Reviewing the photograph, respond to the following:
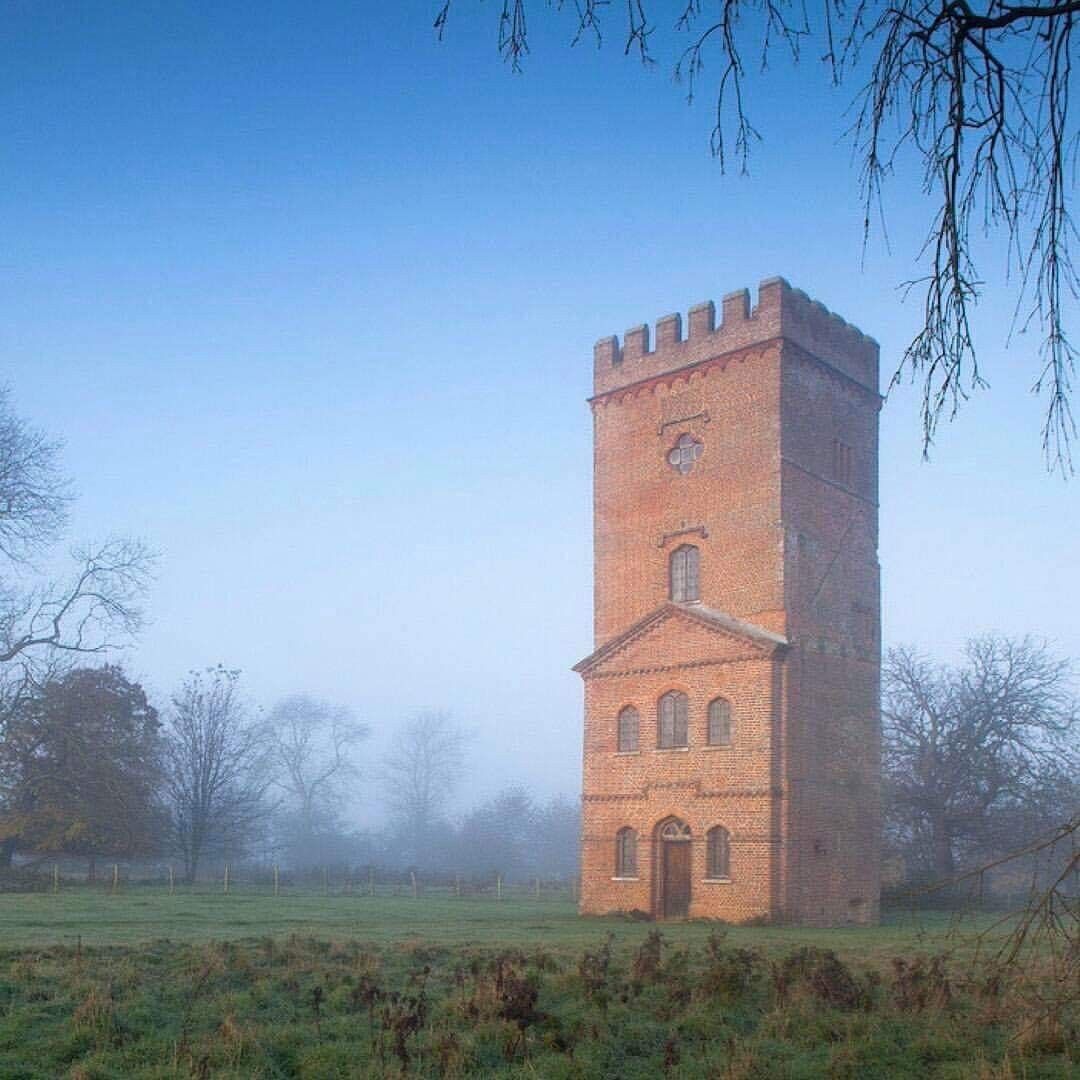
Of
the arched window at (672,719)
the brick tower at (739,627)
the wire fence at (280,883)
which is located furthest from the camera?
the wire fence at (280,883)

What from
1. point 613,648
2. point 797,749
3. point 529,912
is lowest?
point 529,912

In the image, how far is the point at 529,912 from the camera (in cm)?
3462

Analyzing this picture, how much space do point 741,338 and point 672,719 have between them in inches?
407

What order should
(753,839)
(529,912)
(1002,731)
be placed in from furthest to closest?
(1002,731) → (529,912) → (753,839)

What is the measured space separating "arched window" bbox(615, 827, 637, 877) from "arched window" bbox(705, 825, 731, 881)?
252cm

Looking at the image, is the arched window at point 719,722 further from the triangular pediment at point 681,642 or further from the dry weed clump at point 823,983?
the dry weed clump at point 823,983

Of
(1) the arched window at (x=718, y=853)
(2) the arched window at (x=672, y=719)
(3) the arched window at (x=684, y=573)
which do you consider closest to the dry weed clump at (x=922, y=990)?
(1) the arched window at (x=718, y=853)

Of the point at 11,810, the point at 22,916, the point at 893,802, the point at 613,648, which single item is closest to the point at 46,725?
the point at 11,810

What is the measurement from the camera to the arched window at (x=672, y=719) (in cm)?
3050

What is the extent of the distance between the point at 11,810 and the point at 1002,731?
38.4 m

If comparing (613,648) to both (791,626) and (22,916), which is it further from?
(22,916)

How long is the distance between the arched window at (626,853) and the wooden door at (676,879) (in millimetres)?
983

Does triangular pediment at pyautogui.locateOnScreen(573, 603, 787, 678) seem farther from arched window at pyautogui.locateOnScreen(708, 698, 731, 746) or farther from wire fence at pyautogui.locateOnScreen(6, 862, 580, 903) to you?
wire fence at pyautogui.locateOnScreen(6, 862, 580, 903)

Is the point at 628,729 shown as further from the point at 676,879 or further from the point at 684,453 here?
the point at 684,453
